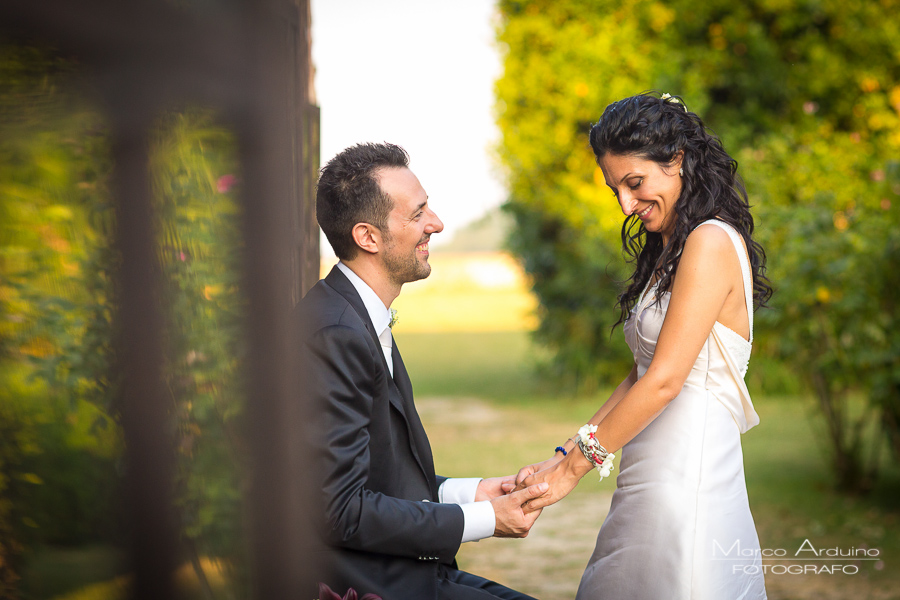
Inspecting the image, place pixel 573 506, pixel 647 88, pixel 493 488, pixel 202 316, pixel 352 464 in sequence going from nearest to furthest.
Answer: pixel 202 316
pixel 352 464
pixel 493 488
pixel 573 506
pixel 647 88

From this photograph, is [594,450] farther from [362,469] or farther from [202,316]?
[202,316]

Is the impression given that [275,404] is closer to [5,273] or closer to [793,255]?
[5,273]

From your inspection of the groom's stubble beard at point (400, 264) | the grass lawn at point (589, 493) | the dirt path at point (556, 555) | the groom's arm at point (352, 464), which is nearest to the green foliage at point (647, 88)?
the grass lawn at point (589, 493)

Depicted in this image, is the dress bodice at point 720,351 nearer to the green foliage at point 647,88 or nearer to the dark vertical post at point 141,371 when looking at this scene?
the dark vertical post at point 141,371

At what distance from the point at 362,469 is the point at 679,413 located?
1023 mm

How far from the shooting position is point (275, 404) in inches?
52.4

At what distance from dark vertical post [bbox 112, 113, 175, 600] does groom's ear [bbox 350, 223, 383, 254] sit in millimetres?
1084

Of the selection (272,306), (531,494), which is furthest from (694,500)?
(272,306)

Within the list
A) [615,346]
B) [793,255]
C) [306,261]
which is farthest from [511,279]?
[306,261]

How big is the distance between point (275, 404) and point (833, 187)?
31.8 ft

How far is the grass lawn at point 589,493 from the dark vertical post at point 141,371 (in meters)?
4.04

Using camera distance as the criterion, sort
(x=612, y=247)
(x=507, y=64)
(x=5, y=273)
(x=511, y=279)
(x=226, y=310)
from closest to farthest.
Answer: (x=5, y=273) < (x=226, y=310) < (x=612, y=247) < (x=507, y=64) < (x=511, y=279)

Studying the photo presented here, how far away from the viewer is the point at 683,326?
218 cm

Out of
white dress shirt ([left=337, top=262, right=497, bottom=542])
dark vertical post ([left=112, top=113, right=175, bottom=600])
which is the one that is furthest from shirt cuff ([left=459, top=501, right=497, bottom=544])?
dark vertical post ([left=112, top=113, right=175, bottom=600])
